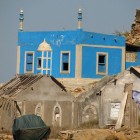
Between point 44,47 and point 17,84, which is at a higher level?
point 44,47

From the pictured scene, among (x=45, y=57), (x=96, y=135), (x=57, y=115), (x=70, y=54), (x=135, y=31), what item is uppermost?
(x=135, y=31)

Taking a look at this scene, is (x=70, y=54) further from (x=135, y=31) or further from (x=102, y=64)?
(x=135, y=31)

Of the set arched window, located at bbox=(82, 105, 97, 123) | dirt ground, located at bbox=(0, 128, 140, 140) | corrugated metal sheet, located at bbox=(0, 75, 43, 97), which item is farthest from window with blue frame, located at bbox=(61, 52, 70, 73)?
dirt ground, located at bbox=(0, 128, 140, 140)

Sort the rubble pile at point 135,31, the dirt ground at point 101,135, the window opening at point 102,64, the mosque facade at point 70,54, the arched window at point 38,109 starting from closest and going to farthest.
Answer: the dirt ground at point 101,135 < the arched window at point 38,109 < the mosque facade at point 70,54 < the window opening at point 102,64 < the rubble pile at point 135,31

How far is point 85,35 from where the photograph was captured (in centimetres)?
4191

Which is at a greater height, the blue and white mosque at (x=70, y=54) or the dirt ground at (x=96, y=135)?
the blue and white mosque at (x=70, y=54)

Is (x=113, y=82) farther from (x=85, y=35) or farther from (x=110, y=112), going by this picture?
(x=85, y=35)

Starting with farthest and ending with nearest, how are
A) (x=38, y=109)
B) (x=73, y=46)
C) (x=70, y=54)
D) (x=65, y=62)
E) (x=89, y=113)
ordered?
(x=65, y=62)
(x=70, y=54)
(x=73, y=46)
(x=89, y=113)
(x=38, y=109)

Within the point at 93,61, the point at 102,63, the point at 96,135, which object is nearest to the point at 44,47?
the point at 93,61

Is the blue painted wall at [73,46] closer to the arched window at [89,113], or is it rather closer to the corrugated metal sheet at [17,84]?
the corrugated metal sheet at [17,84]

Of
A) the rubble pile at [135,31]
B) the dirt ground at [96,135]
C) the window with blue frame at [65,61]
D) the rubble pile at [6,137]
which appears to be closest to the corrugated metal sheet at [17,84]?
the rubble pile at [6,137]

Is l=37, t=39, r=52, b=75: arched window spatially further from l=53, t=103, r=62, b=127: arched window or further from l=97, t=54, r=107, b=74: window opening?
l=53, t=103, r=62, b=127: arched window

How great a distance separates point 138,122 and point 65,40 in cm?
821

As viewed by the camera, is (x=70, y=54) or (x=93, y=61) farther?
(x=93, y=61)
